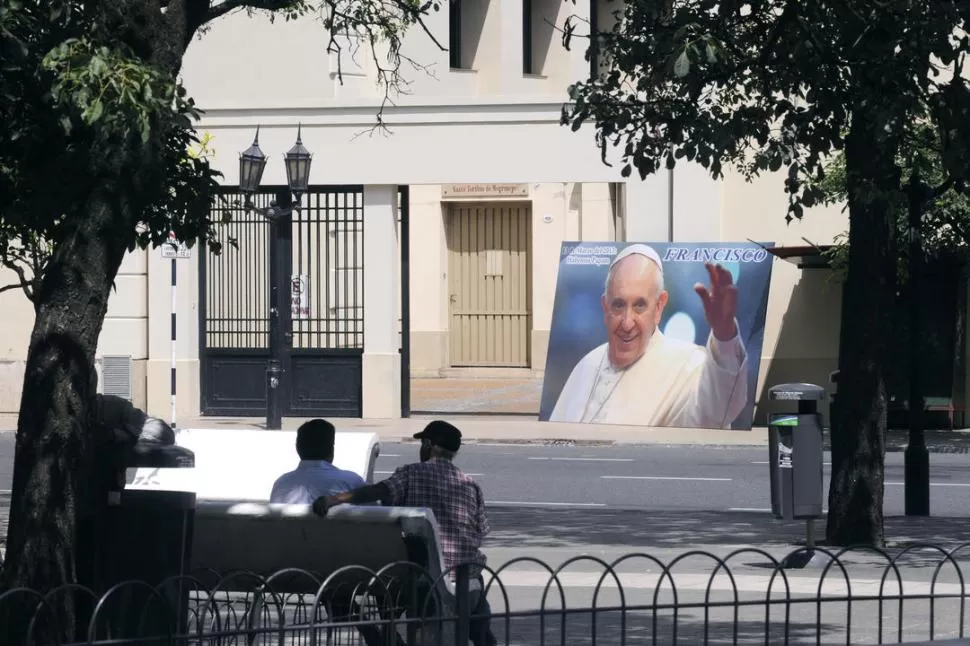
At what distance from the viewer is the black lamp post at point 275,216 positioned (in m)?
20.9

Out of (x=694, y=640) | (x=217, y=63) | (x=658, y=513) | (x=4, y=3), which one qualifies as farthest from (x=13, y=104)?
(x=217, y=63)

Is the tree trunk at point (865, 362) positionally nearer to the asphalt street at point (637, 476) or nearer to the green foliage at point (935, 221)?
the asphalt street at point (637, 476)

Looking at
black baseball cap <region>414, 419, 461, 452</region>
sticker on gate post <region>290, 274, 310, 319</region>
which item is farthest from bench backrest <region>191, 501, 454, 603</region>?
sticker on gate post <region>290, 274, 310, 319</region>

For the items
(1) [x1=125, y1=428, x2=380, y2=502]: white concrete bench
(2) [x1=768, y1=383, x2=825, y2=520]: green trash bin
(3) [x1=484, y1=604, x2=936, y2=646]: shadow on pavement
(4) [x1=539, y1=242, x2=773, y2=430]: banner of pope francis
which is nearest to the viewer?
(3) [x1=484, y1=604, x2=936, y2=646]: shadow on pavement

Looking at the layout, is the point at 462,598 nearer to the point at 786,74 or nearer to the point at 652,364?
the point at 786,74

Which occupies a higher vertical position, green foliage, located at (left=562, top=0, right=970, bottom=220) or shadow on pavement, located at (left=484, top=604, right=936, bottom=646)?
green foliage, located at (left=562, top=0, right=970, bottom=220)

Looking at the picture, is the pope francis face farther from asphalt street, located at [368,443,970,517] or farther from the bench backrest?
the bench backrest

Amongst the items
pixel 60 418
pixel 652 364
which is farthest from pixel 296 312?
pixel 60 418

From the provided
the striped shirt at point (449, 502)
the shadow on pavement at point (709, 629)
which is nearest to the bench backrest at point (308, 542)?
the striped shirt at point (449, 502)

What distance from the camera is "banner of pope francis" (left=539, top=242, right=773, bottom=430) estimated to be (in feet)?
78.3

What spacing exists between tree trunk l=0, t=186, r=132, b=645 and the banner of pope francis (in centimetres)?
1743

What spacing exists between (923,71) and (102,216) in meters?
5.50

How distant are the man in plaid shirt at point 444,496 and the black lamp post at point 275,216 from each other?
1319cm

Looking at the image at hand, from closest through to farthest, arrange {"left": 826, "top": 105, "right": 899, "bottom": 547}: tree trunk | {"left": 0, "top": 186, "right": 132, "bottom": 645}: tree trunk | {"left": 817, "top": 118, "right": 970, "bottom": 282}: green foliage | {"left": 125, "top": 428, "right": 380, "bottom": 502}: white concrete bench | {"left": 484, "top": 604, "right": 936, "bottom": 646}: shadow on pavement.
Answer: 1. {"left": 0, "top": 186, "right": 132, "bottom": 645}: tree trunk
2. {"left": 484, "top": 604, "right": 936, "bottom": 646}: shadow on pavement
3. {"left": 125, "top": 428, "right": 380, "bottom": 502}: white concrete bench
4. {"left": 826, "top": 105, "right": 899, "bottom": 547}: tree trunk
5. {"left": 817, "top": 118, "right": 970, "bottom": 282}: green foliage
